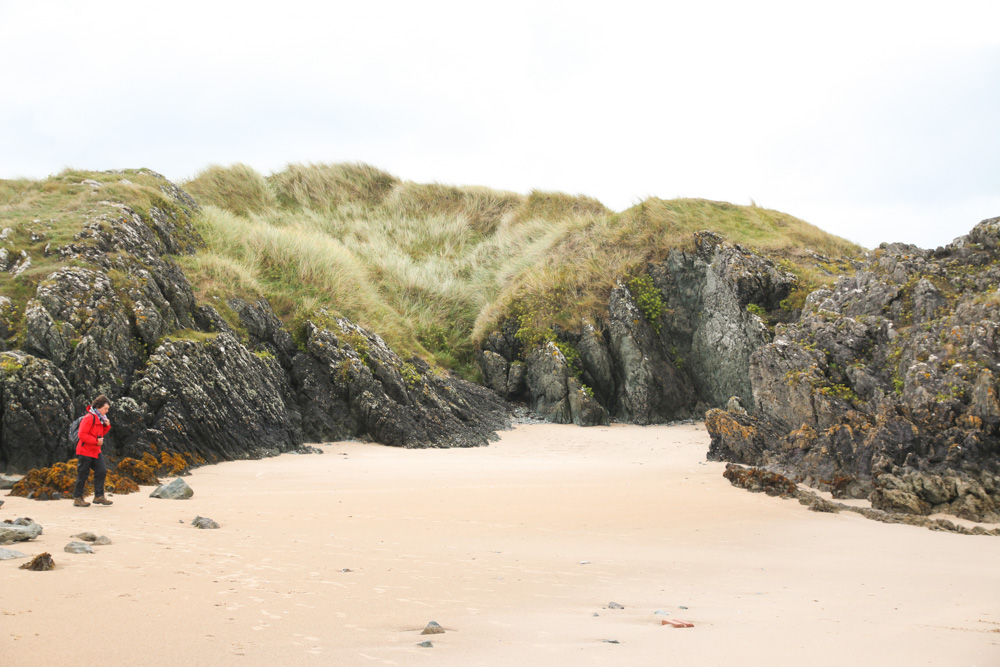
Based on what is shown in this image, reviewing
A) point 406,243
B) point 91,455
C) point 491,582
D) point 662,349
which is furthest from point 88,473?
point 406,243

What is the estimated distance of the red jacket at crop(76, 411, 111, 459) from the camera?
6.50 m

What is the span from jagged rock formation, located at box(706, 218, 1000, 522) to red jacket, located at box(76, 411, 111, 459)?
773 cm

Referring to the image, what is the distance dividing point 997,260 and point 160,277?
12201 mm

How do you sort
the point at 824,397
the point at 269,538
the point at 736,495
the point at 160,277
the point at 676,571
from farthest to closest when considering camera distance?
the point at 160,277 < the point at 824,397 < the point at 736,495 < the point at 269,538 < the point at 676,571

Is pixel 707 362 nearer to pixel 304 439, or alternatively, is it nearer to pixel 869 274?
pixel 869 274

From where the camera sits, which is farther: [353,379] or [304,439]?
[353,379]

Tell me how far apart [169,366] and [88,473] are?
3.47 metres

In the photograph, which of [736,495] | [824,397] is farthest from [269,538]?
[824,397]

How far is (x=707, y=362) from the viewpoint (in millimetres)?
16375

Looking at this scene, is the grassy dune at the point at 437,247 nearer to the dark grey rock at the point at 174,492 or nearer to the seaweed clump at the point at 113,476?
the seaweed clump at the point at 113,476

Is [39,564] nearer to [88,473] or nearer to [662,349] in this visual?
[88,473]

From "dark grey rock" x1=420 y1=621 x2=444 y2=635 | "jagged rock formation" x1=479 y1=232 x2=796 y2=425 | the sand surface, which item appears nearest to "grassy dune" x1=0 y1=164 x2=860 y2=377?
"jagged rock formation" x1=479 y1=232 x2=796 y2=425

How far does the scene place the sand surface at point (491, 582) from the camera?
9.08 ft

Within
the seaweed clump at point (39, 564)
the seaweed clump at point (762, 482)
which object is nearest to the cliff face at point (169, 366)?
the seaweed clump at point (39, 564)
